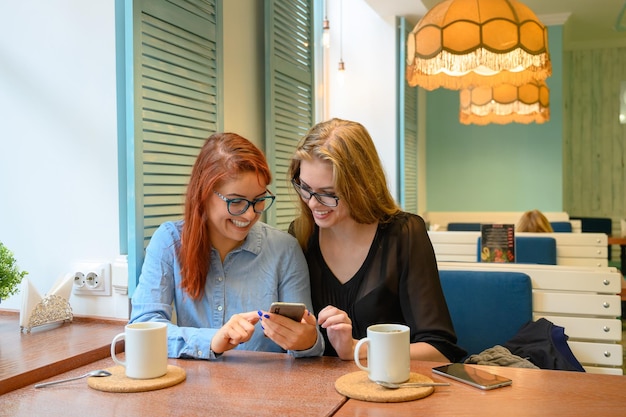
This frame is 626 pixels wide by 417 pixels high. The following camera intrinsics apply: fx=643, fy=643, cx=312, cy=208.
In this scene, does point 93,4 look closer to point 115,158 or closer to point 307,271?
point 115,158

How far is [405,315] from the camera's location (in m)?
1.84

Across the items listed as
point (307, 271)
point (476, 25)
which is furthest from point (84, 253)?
point (476, 25)

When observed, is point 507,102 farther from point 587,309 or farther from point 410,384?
point 410,384

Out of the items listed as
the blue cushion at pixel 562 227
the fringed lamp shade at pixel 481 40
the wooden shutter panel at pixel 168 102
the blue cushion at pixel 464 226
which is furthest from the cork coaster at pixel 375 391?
the blue cushion at pixel 464 226

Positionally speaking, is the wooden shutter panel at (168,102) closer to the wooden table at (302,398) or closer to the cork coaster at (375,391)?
the wooden table at (302,398)

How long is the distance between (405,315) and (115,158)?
1.01 metres

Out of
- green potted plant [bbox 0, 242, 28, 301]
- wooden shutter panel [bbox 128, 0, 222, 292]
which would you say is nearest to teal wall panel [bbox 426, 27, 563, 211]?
wooden shutter panel [bbox 128, 0, 222, 292]

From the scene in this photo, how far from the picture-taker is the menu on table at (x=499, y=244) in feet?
10.9

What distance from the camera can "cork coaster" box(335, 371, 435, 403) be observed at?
1.22 m

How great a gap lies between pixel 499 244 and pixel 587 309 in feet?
3.19

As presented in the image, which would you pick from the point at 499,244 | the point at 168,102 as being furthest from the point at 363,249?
the point at 499,244

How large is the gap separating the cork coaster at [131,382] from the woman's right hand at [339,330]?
1.14 ft

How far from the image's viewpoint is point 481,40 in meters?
2.96

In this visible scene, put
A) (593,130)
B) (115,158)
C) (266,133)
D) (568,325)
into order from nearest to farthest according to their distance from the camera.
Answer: (115,158)
(568,325)
(266,133)
(593,130)
